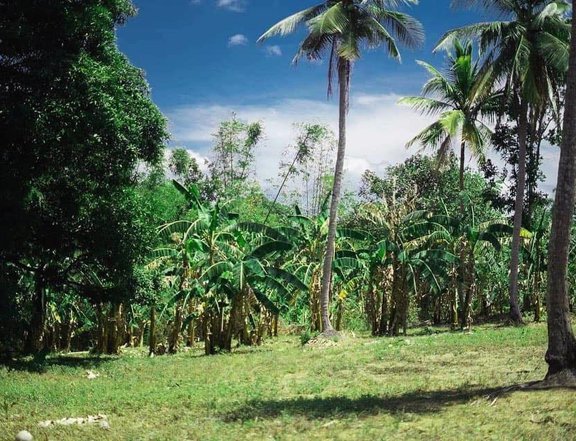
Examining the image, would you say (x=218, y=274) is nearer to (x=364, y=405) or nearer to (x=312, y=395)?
(x=312, y=395)

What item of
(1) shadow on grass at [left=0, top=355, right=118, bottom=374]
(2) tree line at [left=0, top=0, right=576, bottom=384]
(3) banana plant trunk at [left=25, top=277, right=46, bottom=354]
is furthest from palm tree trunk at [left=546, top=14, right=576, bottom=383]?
(3) banana plant trunk at [left=25, top=277, right=46, bottom=354]

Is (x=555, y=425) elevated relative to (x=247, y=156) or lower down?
lower down

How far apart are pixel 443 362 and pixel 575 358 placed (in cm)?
500

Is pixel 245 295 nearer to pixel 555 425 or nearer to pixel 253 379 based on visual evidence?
pixel 253 379

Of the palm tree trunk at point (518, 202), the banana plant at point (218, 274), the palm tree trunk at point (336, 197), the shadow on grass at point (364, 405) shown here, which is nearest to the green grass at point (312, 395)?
the shadow on grass at point (364, 405)

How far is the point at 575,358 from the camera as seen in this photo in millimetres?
9125

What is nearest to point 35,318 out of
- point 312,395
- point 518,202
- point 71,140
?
point 71,140

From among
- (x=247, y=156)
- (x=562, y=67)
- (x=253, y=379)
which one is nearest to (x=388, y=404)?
(x=253, y=379)

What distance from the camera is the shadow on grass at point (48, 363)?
15.8 meters

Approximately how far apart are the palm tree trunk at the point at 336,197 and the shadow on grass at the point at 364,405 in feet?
34.9

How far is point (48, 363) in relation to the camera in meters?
17.0

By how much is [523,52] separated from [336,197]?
24.7 ft

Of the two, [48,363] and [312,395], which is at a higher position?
[312,395]

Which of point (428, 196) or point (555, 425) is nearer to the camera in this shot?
point (555, 425)
